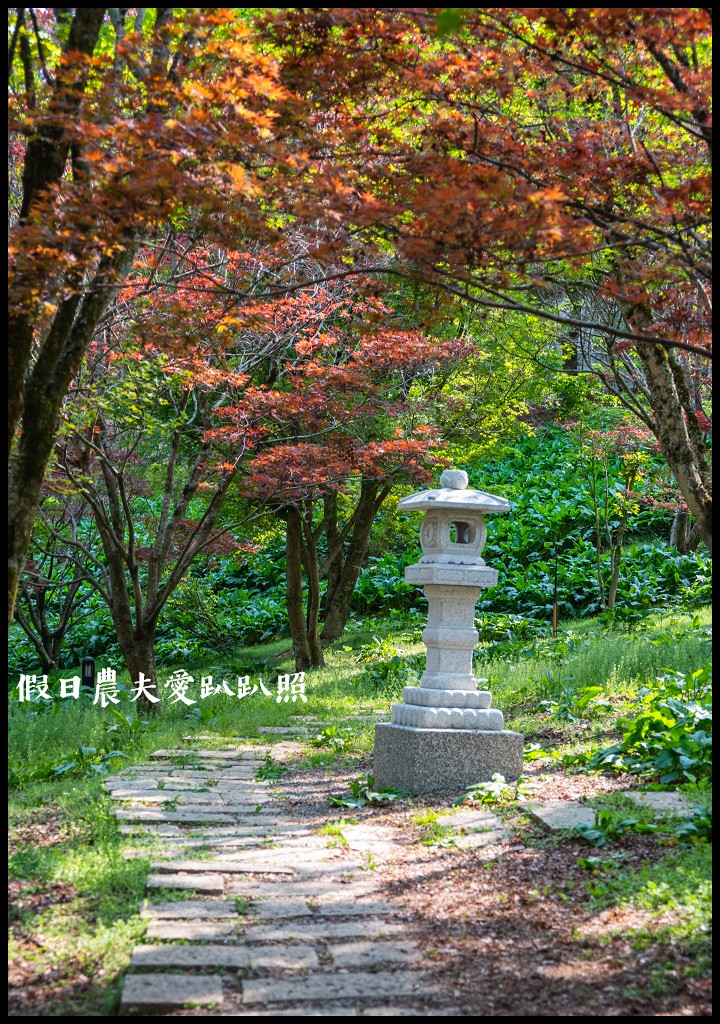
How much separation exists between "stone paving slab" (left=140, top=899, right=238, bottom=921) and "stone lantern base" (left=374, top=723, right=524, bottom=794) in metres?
2.65

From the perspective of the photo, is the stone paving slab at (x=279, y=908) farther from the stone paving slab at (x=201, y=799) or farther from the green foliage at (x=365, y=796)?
the green foliage at (x=365, y=796)

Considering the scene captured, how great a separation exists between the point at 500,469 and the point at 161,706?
1306 centimetres

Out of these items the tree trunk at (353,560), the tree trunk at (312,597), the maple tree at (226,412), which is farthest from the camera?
the tree trunk at (353,560)

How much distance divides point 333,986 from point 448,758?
3485 millimetres

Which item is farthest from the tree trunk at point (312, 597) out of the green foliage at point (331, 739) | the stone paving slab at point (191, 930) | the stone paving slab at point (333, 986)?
the stone paving slab at point (333, 986)

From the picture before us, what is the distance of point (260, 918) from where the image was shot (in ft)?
13.4

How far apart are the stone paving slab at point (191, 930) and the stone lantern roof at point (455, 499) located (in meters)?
3.84

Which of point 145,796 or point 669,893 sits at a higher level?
point 669,893

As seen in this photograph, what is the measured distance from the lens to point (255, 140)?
4293 mm

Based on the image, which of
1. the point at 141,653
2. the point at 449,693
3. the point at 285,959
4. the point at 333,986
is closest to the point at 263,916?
the point at 285,959

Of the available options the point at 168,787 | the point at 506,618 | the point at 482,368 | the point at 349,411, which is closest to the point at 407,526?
the point at 506,618

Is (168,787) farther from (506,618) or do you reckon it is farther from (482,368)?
(506,618)

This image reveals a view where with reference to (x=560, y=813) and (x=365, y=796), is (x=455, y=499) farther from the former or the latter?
(x=560, y=813)

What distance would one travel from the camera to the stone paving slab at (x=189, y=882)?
14.4 ft
